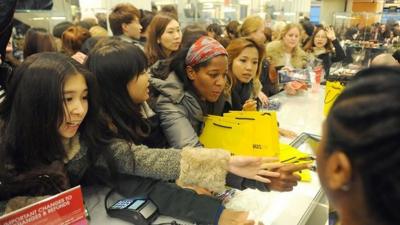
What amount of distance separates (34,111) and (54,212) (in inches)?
12.5

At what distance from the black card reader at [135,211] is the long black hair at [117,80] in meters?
0.27

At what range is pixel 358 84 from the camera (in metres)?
0.47

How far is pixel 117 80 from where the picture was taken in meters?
1.32

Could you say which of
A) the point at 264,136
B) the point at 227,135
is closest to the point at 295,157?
the point at 264,136

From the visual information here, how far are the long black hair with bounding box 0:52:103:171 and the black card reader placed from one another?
266mm

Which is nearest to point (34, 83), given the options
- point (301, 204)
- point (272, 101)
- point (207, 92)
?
point (207, 92)

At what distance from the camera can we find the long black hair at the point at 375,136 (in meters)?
0.42

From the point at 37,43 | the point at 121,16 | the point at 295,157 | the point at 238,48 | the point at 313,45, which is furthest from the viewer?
the point at 313,45

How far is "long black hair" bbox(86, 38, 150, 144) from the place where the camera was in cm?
131

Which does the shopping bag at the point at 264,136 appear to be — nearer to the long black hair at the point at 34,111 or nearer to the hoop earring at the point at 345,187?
the long black hair at the point at 34,111

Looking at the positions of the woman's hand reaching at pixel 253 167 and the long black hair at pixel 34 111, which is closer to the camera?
the long black hair at pixel 34 111

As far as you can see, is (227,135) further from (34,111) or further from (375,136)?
(375,136)

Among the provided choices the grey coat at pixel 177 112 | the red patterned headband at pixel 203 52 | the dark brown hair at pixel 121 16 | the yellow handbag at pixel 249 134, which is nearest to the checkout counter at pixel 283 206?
the yellow handbag at pixel 249 134

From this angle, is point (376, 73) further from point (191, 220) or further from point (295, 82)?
point (295, 82)
